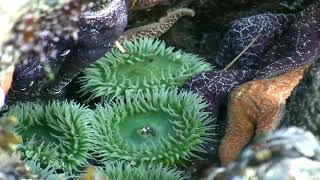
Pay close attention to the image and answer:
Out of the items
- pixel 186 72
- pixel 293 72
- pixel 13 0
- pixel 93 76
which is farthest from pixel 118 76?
pixel 13 0

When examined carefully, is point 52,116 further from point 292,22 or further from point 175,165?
→ point 292,22

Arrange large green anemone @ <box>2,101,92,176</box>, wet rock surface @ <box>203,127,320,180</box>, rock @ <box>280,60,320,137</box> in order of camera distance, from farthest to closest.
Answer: large green anemone @ <box>2,101,92,176</box>, rock @ <box>280,60,320,137</box>, wet rock surface @ <box>203,127,320,180</box>

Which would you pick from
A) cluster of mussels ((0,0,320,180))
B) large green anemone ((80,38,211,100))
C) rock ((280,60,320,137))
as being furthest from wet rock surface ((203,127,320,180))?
large green anemone ((80,38,211,100))

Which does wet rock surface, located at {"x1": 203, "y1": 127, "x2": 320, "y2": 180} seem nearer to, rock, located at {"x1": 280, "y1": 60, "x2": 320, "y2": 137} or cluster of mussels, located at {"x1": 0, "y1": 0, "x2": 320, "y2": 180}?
rock, located at {"x1": 280, "y1": 60, "x2": 320, "y2": 137}

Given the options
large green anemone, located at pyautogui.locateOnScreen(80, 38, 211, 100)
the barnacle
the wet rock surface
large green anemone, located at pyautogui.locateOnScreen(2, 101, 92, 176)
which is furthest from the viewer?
large green anemone, located at pyautogui.locateOnScreen(80, 38, 211, 100)

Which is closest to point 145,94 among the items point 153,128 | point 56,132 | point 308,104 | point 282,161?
point 153,128

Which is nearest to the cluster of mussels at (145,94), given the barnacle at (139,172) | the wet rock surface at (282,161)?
the barnacle at (139,172)

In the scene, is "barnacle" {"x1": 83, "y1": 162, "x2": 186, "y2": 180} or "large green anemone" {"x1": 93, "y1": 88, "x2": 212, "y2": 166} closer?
"barnacle" {"x1": 83, "y1": 162, "x2": 186, "y2": 180}
